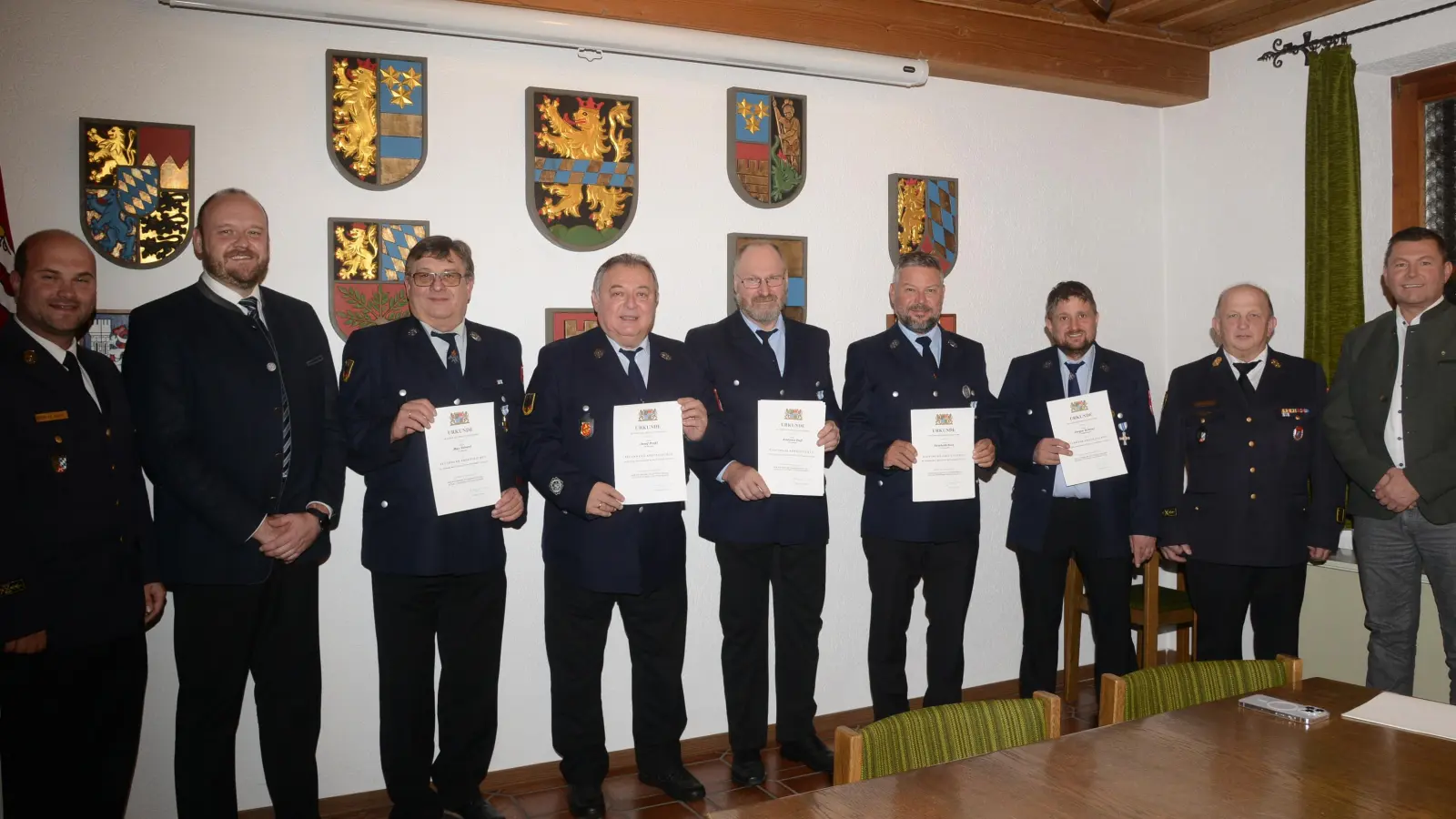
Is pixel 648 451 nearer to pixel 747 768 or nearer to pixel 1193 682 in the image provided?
pixel 747 768

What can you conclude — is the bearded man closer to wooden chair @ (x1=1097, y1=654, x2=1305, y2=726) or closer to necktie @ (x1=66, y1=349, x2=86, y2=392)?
necktie @ (x1=66, y1=349, x2=86, y2=392)

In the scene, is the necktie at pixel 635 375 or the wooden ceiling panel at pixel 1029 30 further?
the wooden ceiling panel at pixel 1029 30

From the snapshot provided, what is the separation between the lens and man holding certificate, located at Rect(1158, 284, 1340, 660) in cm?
360

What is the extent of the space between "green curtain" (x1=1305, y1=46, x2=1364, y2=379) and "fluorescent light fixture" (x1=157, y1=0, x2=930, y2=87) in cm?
187

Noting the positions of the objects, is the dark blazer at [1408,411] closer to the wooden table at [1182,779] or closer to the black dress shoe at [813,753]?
the wooden table at [1182,779]

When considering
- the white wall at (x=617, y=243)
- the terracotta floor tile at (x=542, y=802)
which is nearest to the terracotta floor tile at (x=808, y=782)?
the white wall at (x=617, y=243)

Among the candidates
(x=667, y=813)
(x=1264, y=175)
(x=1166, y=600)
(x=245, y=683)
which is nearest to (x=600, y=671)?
(x=667, y=813)

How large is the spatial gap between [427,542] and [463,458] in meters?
0.29

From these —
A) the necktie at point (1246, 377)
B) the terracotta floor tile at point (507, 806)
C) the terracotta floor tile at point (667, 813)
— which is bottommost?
the terracotta floor tile at point (507, 806)

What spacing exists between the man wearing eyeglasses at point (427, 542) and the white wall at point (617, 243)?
0.52 metres

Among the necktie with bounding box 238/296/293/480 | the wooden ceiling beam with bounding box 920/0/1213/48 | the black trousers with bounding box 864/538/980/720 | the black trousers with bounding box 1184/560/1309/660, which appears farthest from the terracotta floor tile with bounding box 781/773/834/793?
the wooden ceiling beam with bounding box 920/0/1213/48

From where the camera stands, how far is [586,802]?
11.0 feet

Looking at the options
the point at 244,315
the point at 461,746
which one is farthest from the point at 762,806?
the point at 244,315

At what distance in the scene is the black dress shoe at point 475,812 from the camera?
324 cm
